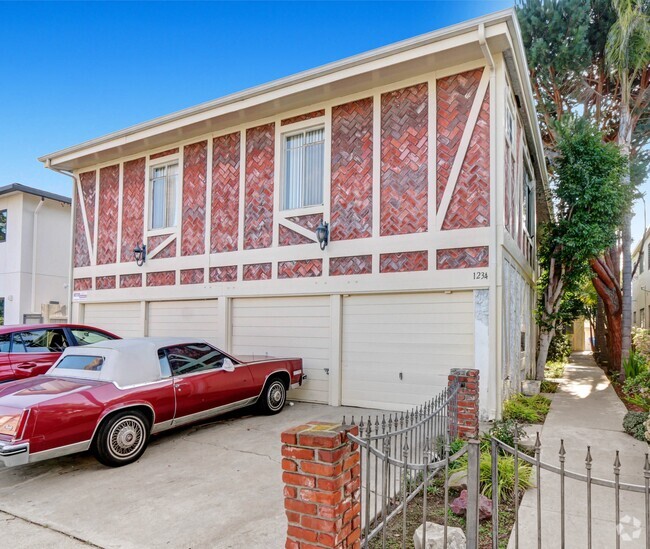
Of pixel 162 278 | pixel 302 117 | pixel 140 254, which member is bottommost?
pixel 162 278

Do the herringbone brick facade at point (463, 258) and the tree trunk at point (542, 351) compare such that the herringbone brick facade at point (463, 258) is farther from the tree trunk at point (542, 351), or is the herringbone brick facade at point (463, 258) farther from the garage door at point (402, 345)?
the tree trunk at point (542, 351)

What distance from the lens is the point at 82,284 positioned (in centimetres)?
1259

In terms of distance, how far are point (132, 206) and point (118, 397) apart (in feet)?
25.1

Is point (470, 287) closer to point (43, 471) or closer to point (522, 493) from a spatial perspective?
point (522, 493)

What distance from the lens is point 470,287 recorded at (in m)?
7.48

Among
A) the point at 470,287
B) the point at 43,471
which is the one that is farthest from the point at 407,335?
the point at 43,471

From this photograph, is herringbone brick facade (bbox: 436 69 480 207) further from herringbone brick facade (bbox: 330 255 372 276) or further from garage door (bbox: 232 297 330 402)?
garage door (bbox: 232 297 330 402)

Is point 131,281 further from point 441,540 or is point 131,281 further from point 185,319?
point 441,540

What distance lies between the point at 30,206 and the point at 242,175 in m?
10.6

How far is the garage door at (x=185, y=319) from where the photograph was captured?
10.3 metres

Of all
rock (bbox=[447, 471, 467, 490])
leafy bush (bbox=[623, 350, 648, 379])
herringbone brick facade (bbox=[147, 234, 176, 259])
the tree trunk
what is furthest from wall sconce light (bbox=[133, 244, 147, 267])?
leafy bush (bbox=[623, 350, 648, 379])

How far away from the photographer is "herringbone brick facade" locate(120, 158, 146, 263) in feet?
38.1

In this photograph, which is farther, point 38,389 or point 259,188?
point 259,188

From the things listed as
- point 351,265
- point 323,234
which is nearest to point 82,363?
point 323,234
